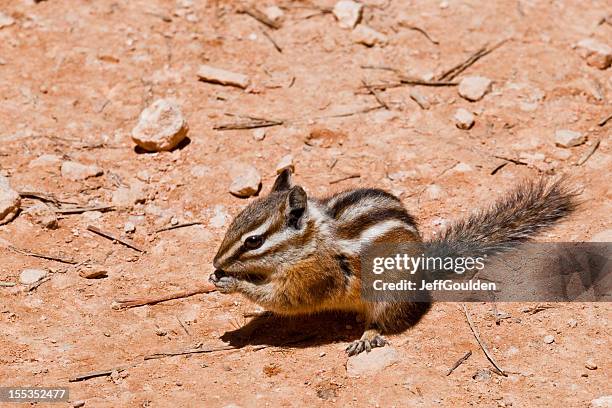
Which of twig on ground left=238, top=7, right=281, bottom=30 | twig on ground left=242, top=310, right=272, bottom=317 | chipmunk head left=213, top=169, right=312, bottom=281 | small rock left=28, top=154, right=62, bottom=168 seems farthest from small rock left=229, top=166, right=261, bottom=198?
twig on ground left=238, top=7, right=281, bottom=30

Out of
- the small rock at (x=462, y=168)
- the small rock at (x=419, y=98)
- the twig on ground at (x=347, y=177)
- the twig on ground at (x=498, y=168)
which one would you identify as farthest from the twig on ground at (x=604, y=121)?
the twig on ground at (x=347, y=177)

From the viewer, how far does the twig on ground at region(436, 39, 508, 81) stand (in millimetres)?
7395

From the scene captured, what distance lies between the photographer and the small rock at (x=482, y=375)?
4.69 metres

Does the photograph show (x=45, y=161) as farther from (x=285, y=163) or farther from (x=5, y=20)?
(x=5, y=20)

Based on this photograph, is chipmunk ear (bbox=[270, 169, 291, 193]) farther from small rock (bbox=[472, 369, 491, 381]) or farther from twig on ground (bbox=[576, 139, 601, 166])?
twig on ground (bbox=[576, 139, 601, 166])

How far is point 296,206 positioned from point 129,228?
5.65 feet

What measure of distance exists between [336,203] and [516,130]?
2.34 m

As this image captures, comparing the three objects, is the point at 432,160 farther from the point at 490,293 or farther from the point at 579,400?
the point at 579,400

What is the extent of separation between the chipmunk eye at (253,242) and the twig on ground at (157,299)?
2.60 ft

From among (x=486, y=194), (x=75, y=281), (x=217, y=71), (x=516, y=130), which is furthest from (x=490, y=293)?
(x=217, y=71)

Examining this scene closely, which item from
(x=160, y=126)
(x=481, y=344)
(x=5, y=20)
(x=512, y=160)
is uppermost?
(x=512, y=160)

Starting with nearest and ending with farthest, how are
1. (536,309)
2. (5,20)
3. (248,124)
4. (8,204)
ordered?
(536,309) → (8,204) → (248,124) → (5,20)

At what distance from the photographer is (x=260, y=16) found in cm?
810

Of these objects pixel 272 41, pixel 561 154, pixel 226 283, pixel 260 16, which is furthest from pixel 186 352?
pixel 260 16
